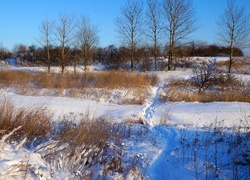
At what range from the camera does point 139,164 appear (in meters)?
3.59

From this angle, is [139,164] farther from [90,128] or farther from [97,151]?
[90,128]

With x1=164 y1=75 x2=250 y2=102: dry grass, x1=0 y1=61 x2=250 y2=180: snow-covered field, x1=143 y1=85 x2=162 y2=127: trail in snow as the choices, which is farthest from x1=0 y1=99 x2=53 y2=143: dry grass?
x1=164 y1=75 x2=250 y2=102: dry grass

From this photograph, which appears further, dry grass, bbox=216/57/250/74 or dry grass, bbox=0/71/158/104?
dry grass, bbox=216/57/250/74

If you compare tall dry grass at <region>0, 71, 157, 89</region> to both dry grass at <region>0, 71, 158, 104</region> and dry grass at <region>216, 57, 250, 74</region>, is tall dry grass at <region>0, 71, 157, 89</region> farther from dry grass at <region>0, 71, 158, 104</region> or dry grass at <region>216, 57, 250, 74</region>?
dry grass at <region>216, 57, 250, 74</region>

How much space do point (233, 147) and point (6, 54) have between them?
53454 mm

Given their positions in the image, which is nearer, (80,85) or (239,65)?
(80,85)

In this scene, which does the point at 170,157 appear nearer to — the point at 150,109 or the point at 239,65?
the point at 150,109

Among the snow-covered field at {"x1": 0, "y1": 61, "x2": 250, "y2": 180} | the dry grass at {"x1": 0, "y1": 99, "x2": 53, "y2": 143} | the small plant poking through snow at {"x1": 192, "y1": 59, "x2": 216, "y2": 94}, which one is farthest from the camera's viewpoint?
the small plant poking through snow at {"x1": 192, "y1": 59, "x2": 216, "y2": 94}

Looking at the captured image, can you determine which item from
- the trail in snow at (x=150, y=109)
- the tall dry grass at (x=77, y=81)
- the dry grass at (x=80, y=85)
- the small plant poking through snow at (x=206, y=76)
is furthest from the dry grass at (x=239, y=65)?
the trail in snow at (x=150, y=109)

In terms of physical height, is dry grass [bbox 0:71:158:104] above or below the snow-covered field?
above

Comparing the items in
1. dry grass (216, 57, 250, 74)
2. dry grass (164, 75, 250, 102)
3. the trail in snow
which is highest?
dry grass (216, 57, 250, 74)

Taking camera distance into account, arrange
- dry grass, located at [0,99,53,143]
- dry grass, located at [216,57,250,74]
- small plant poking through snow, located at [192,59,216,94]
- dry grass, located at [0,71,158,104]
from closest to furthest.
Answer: dry grass, located at [0,99,53,143], dry grass, located at [0,71,158,104], small plant poking through snow, located at [192,59,216,94], dry grass, located at [216,57,250,74]

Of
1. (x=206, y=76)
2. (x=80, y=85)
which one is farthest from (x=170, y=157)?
(x=206, y=76)

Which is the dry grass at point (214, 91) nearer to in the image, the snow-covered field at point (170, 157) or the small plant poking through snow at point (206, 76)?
the small plant poking through snow at point (206, 76)
